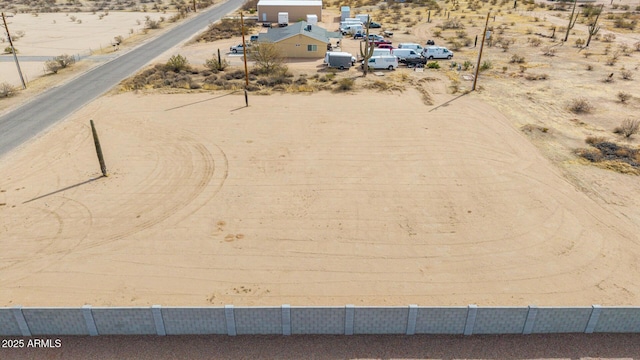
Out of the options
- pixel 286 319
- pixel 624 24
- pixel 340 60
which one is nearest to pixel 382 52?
pixel 340 60

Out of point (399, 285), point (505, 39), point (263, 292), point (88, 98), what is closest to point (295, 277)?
point (263, 292)

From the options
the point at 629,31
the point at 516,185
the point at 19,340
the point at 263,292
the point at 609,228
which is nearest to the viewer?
the point at 19,340

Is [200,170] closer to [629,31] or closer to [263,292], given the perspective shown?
[263,292]

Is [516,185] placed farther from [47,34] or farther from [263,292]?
[47,34]

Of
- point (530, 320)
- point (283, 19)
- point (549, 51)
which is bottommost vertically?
point (530, 320)

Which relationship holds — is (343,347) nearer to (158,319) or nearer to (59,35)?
(158,319)

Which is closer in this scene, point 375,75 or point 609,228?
point 609,228

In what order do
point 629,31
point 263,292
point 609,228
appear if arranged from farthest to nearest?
point 629,31 < point 609,228 < point 263,292
